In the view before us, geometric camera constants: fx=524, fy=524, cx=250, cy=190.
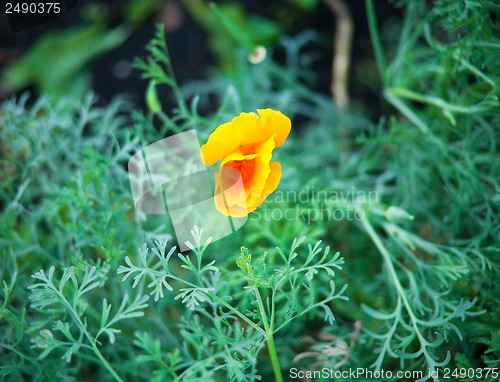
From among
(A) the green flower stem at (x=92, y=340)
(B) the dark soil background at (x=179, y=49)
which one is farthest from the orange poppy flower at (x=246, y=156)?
(B) the dark soil background at (x=179, y=49)

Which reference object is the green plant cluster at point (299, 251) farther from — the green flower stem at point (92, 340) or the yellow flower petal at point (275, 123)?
the yellow flower petal at point (275, 123)

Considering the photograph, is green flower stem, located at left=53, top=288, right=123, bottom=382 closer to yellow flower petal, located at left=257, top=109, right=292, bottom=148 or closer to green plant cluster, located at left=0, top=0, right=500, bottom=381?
green plant cluster, located at left=0, top=0, right=500, bottom=381

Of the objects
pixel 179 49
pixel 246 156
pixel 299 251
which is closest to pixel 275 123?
pixel 246 156

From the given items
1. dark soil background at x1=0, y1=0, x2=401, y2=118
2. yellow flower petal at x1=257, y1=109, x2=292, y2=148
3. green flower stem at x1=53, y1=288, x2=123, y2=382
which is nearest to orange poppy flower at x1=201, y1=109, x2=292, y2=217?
yellow flower petal at x1=257, y1=109, x2=292, y2=148

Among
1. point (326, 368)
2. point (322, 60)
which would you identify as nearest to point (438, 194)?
point (326, 368)

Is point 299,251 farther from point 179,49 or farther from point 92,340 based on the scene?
point 179,49
